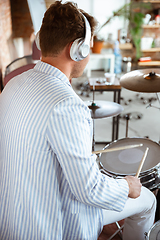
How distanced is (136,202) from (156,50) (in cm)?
452

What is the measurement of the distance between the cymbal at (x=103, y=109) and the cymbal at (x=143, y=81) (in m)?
0.17

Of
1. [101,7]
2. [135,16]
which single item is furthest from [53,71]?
[101,7]

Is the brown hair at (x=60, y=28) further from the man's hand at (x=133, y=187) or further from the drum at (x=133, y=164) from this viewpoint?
the drum at (x=133, y=164)

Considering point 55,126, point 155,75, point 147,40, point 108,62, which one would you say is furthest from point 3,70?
point 147,40

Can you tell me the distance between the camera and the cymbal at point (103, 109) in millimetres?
1680

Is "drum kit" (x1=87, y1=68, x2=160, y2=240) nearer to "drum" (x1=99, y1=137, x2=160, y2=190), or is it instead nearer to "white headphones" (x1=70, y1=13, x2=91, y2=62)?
"drum" (x1=99, y1=137, x2=160, y2=190)

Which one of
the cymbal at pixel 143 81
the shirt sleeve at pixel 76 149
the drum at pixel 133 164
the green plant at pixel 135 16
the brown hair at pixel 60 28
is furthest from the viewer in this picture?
the green plant at pixel 135 16

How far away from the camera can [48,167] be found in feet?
2.60

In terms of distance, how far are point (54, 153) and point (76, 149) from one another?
3.0 inches

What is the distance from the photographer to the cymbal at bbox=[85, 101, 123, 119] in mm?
1680

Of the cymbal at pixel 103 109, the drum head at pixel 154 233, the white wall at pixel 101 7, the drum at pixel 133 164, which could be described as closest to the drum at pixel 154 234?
the drum head at pixel 154 233

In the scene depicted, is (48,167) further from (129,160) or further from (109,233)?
(109,233)

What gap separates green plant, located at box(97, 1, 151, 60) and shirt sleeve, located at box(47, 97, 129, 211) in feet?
14.0

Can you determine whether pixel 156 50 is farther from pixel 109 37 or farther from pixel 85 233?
pixel 85 233
